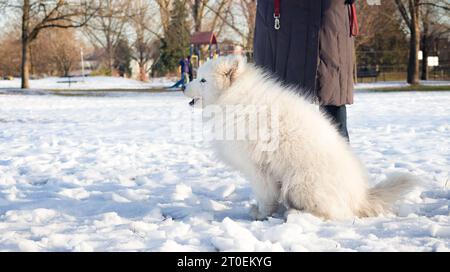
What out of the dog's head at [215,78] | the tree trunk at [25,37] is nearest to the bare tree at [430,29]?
the tree trunk at [25,37]

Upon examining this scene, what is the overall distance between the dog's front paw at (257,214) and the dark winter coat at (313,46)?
2.88ft

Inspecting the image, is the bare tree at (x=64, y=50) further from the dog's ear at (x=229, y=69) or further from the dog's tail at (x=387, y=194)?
the dog's tail at (x=387, y=194)

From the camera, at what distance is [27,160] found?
18.0 feet

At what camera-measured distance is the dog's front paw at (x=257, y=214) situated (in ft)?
9.96

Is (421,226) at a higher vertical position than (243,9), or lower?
lower

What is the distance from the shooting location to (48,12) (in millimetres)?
26453

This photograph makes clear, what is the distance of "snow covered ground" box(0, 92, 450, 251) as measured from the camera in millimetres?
2506

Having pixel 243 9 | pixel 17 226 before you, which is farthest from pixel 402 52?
pixel 17 226

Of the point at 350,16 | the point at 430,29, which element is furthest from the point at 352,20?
the point at 430,29

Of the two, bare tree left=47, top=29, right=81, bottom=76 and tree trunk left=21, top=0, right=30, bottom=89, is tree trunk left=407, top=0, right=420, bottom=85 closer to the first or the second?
tree trunk left=21, top=0, right=30, bottom=89

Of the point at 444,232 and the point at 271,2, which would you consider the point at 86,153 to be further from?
the point at 444,232

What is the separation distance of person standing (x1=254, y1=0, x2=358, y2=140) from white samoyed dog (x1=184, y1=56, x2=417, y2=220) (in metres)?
0.35
